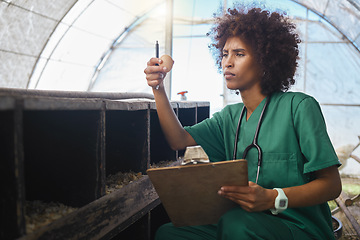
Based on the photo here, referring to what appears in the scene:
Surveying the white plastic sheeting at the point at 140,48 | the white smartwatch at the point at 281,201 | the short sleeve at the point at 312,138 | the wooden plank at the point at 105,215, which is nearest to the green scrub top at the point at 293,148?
the short sleeve at the point at 312,138

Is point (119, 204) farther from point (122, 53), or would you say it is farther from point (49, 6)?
point (122, 53)

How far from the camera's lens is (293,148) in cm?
133

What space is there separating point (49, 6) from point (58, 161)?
533cm

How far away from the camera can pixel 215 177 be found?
3.70 feet

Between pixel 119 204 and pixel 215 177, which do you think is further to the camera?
pixel 119 204

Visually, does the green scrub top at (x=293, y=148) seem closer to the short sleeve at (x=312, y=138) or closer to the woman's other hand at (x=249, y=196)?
the short sleeve at (x=312, y=138)

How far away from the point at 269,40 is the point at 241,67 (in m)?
0.20

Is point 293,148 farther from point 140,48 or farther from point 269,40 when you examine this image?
point 140,48

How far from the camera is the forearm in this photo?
155 centimetres

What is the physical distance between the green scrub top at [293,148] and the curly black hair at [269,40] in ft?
0.34

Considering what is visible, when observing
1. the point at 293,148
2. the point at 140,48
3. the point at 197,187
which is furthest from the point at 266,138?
the point at 140,48

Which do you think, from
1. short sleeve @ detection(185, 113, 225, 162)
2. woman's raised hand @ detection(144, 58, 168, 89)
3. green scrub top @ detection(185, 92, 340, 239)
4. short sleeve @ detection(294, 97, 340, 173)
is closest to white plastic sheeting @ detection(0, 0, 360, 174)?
woman's raised hand @ detection(144, 58, 168, 89)

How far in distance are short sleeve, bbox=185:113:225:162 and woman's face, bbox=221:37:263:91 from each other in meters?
0.23

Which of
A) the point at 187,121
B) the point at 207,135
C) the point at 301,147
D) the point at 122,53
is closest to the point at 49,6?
the point at 122,53
